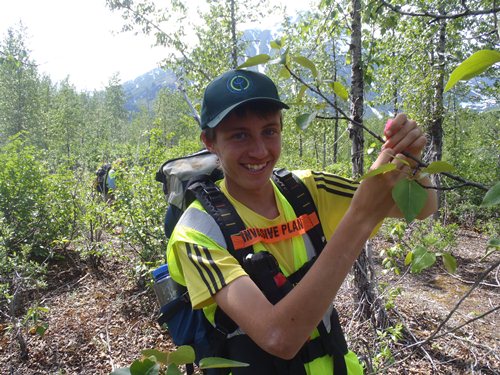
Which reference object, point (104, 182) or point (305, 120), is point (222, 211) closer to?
point (305, 120)

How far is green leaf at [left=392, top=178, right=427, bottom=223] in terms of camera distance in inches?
29.9

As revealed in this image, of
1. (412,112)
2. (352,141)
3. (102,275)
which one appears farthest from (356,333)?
(412,112)

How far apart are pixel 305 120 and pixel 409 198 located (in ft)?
1.25

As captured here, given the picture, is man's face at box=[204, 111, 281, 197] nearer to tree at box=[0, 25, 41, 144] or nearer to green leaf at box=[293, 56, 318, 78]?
green leaf at box=[293, 56, 318, 78]

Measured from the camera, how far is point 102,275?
Result: 20.3 feet

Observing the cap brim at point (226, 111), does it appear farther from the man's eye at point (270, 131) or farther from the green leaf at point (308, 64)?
the green leaf at point (308, 64)

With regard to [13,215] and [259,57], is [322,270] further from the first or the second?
[13,215]

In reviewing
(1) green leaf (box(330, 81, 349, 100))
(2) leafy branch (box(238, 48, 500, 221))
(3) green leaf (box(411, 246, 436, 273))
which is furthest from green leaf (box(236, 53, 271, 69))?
(3) green leaf (box(411, 246, 436, 273))

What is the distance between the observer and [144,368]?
0.53 metres

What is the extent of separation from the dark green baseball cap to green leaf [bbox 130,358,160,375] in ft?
3.15

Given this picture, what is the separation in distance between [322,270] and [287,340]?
8.7 inches

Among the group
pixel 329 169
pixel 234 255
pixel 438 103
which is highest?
pixel 438 103

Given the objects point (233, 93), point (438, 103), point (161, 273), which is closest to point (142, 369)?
point (233, 93)

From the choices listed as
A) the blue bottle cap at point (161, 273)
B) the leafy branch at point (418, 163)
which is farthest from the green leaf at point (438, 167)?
the blue bottle cap at point (161, 273)
